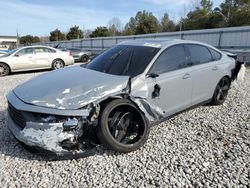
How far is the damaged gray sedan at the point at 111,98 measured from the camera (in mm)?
3035

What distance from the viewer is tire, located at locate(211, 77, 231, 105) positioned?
5340mm

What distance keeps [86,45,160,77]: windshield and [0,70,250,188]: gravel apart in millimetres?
1132

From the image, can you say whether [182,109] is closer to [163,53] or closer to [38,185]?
[163,53]

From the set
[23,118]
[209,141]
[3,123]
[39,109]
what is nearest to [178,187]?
[209,141]

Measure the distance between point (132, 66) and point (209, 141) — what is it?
5.52ft

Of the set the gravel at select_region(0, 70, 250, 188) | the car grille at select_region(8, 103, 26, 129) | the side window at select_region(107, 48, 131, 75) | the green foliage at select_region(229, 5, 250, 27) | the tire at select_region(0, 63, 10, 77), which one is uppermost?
the green foliage at select_region(229, 5, 250, 27)

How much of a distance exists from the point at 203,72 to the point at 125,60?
162cm

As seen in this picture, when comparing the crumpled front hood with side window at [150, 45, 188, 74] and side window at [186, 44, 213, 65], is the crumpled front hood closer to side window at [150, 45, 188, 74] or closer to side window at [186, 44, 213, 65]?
side window at [150, 45, 188, 74]

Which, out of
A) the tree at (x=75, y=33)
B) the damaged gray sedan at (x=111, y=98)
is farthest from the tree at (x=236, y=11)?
the damaged gray sedan at (x=111, y=98)

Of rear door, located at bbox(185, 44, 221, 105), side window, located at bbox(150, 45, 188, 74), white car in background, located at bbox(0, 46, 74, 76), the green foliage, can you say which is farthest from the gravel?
the green foliage

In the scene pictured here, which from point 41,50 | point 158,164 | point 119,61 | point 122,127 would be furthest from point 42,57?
point 158,164

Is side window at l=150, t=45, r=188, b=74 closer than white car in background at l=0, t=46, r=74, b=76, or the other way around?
side window at l=150, t=45, r=188, b=74

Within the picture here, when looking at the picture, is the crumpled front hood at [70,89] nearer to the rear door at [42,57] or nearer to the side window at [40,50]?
the rear door at [42,57]

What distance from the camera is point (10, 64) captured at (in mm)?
11297
